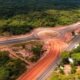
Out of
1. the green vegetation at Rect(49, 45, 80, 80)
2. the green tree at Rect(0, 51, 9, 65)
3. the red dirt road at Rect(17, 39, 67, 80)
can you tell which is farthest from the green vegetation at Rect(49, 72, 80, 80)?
the green tree at Rect(0, 51, 9, 65)

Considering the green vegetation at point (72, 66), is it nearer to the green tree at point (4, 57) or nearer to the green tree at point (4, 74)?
the green tree at point (4, 74)

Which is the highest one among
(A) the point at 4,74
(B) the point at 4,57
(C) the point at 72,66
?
(B) the point at 4,57

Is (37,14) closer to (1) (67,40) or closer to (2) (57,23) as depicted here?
(2) (57,23)

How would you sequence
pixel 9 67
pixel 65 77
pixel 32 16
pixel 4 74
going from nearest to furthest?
pixel 65 77
pixel 4 74
pixel 9 67
pixel 32 16

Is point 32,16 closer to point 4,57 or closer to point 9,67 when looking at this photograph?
point 4,57

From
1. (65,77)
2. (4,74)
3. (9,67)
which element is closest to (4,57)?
(9,67)

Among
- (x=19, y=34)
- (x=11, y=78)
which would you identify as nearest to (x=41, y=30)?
(x=19, y=34)

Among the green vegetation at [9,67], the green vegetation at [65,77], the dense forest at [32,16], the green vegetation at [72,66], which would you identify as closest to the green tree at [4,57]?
the green vegetation at [9,67]

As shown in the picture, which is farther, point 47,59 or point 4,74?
point 47,59
